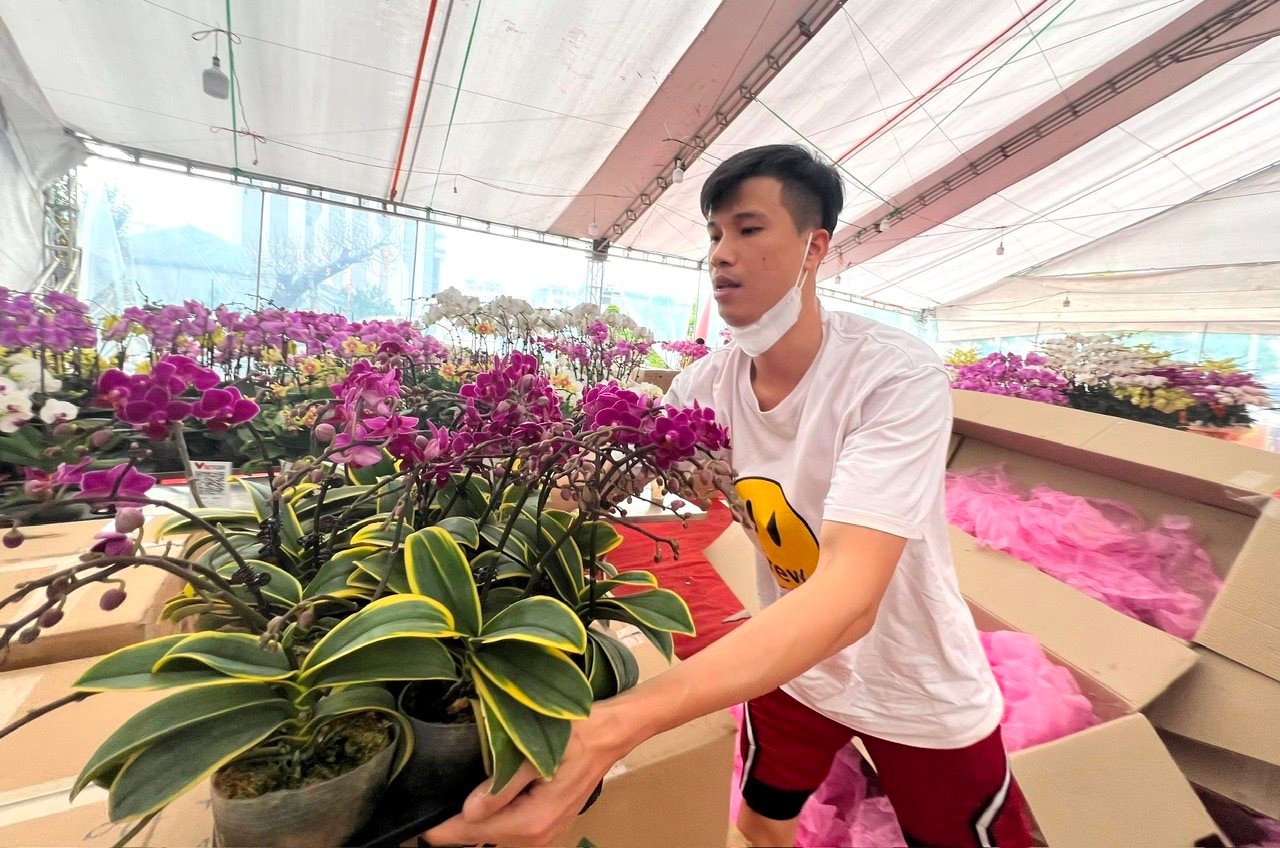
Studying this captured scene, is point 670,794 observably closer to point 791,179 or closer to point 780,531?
point 780,531

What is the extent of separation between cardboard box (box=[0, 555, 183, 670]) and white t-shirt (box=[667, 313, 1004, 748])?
778 mm

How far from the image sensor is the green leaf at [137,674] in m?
0.29

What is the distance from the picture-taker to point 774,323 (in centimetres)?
73

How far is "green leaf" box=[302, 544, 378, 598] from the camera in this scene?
0.43 meters

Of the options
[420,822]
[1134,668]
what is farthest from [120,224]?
[1134,668]

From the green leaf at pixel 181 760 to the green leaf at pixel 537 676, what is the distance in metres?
0.12

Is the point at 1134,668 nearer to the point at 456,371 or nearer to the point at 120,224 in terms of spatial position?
the point at 456,371

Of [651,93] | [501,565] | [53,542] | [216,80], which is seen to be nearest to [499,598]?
[501,565]

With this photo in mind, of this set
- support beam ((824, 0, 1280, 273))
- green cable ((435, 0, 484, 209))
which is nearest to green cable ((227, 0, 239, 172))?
green cable ((435, 0, 484, 209))

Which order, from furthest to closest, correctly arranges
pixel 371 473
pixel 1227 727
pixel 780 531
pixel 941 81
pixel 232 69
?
pixel 941 81 < pixel 232 69 < pixel 1227 727 < pixel 780 531 < pixel 371 473

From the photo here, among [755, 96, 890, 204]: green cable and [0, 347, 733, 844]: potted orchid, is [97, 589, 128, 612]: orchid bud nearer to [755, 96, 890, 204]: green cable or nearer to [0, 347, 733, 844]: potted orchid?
[0, 347, 733, 844]: potted orchid

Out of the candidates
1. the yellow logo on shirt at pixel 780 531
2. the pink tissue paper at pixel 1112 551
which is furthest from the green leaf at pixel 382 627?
the pink tissue paper at pixel 1112 551

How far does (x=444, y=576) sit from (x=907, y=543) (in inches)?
21.3

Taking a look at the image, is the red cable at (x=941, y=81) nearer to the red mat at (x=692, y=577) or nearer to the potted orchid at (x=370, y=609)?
the red mat at (x=692, y=577)
